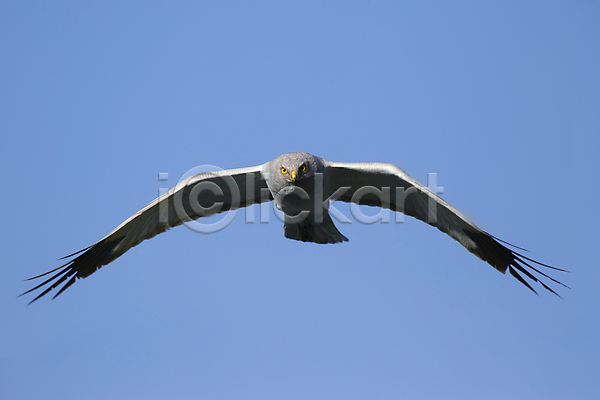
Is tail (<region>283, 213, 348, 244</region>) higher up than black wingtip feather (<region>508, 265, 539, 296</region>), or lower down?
higher up

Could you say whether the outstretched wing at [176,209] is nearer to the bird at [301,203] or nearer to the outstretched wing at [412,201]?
the bird at [301,203]

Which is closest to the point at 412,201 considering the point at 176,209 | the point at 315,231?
the point at 315,231

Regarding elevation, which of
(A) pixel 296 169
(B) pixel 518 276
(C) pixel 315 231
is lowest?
(B) pixel 518 276

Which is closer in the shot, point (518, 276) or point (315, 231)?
point (518, 276)

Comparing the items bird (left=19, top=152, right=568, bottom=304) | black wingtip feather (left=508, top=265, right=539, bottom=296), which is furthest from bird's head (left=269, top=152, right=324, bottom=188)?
black wingtip feather (left=508, top=265, right=539, bottom=296)

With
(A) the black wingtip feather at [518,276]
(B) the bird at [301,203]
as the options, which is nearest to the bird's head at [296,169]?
(B) the bird at [301,203]

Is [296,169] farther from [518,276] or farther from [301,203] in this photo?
[518,276]

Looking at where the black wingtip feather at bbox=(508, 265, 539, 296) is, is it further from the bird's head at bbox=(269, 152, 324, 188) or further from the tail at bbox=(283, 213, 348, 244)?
the bird's head at bbox=(269, 152, 324, 188)

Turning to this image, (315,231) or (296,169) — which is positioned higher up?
(296,169)

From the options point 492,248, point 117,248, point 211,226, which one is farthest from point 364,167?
point 117,248
